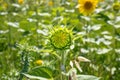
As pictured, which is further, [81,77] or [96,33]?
[96,33]

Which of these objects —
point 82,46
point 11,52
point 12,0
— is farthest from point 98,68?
point 12,0

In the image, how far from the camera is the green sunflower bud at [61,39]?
3.46 ft

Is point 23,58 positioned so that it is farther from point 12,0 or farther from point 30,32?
point 12,0

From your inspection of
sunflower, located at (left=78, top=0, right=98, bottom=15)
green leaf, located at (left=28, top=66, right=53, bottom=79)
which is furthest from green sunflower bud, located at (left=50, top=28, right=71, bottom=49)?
sunflower, located at (left=78, top=0, right=98, bottom=15)

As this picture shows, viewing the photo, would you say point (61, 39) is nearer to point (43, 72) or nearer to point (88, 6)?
point (43, 72)

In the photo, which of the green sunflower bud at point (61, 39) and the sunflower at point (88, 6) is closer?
the green sunflower bud at point (61, 39)

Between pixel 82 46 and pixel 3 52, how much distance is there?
640 millimetres

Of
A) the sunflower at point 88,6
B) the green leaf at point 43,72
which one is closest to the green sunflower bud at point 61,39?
the green leaf at point 43,72

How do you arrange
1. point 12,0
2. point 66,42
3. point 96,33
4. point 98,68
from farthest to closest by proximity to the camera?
point 12,0 < point 96,33 < point 98,68 < point 66,42

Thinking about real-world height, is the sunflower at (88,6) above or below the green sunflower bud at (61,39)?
below

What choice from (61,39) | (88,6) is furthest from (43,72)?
(88,6)

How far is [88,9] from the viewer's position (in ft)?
9.75

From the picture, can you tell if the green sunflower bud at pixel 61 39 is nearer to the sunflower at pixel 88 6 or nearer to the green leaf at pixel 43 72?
the green leaf at pixel 43 72

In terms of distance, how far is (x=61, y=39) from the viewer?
104 cm
